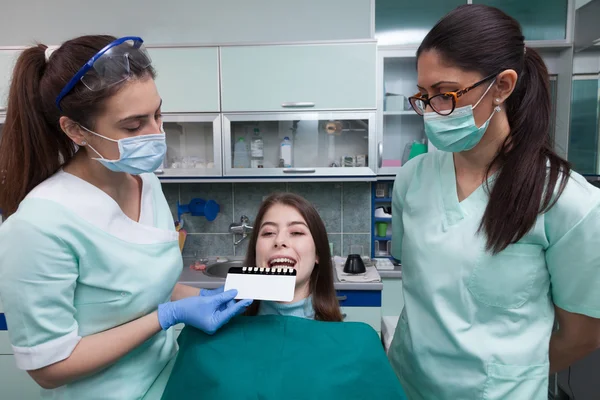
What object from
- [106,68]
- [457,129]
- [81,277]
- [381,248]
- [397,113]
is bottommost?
[381,248]

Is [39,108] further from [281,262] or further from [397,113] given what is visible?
[397,113]

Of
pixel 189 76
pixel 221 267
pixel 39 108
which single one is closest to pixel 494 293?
pixel 39 108

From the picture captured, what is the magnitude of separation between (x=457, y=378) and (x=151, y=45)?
2.30m

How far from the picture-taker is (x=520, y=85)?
1.01 meters

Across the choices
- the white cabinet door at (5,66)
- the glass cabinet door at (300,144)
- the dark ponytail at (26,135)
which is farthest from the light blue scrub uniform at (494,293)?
the white cabinet door at (5,66)

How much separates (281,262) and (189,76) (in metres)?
1.61

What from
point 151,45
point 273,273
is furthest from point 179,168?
point 273,273

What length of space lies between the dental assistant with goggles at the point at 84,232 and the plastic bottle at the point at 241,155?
1522 mm

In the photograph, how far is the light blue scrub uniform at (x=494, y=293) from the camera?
94 centimetres

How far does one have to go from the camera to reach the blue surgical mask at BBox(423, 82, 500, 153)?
0.98 meters

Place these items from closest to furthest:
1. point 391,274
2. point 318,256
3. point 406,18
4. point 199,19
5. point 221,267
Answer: point 318,256 → point 391,274 → point 406,18 → point 199,19 → point 221,267

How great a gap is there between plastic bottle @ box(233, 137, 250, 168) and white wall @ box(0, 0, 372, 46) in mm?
694

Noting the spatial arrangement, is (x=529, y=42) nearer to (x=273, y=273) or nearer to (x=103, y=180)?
(x=273, y=273)

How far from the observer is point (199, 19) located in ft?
9.11
